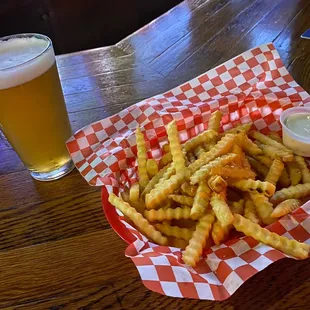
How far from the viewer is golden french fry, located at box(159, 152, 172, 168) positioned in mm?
1161

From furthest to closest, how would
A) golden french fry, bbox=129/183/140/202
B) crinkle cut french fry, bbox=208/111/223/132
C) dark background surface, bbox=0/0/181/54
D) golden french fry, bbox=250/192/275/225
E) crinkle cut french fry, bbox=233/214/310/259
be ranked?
dark background surface, bbox=0/0/181/54 → crinkle cut french fry, bbox=208/111/223/132 → golden french fry, bbox=129/183/140/202 → golden french fry, bbox=250/192/275/225 → crinkle cut french fry, bbox=233/214/310/259

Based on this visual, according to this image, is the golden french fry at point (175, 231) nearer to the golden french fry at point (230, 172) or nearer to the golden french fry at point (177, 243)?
the golden french fry at point (177, 243)

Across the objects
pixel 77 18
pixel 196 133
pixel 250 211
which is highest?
pixel 250 211

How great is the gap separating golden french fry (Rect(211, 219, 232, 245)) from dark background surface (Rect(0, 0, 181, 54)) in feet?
9.86

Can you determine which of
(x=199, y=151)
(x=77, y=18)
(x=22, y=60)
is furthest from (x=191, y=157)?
(x=77, y=18)

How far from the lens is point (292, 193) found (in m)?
1.00

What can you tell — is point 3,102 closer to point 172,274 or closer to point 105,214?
point 105,214

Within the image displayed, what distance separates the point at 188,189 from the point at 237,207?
0.12 meters

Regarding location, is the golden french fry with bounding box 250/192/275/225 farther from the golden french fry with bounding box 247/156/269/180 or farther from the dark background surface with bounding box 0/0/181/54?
the dark background surface with bounding box 0/0/181/54

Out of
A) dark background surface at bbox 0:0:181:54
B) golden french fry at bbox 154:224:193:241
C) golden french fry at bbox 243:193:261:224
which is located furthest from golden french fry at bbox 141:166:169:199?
dark background surface at bbox 0:0:181:54

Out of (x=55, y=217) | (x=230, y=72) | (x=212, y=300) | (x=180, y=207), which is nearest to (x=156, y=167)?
(x=180, y=207)

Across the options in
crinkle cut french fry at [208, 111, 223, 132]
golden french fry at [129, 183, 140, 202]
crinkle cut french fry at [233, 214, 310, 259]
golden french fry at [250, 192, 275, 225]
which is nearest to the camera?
crinkle cut french fry at [233, 214, 310, 259]

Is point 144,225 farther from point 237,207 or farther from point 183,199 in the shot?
point 237,207

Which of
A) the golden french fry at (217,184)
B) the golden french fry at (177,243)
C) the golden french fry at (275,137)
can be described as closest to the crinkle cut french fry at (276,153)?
the golden french fry at (275,137)
